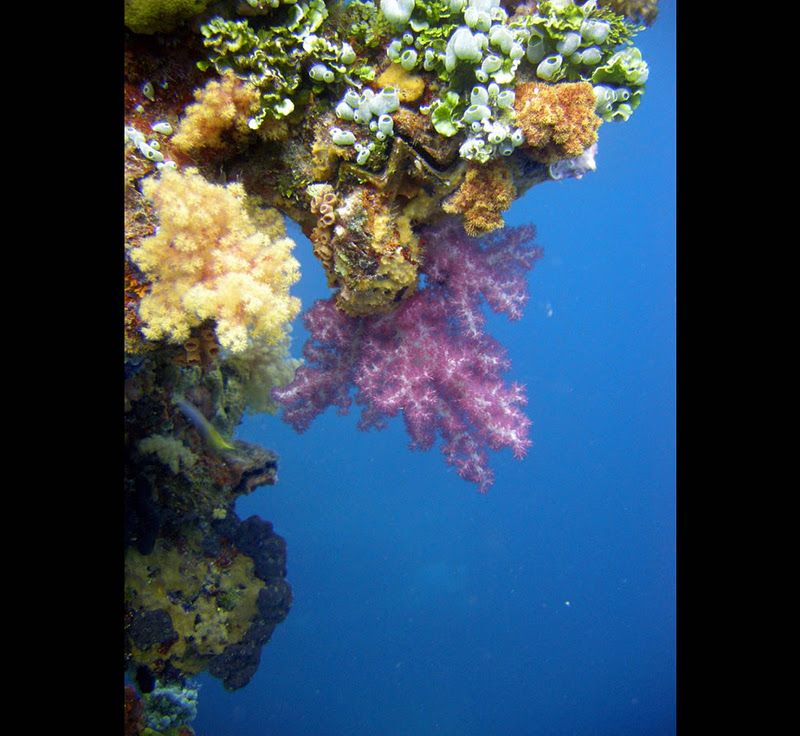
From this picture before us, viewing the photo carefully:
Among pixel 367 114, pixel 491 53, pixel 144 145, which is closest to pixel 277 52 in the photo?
pixel 367 114

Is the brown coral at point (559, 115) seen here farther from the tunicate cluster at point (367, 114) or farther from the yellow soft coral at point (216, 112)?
the yellow soft coral at point (216, 112)

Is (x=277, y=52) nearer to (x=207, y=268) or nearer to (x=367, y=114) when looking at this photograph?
(x=367, y=114)

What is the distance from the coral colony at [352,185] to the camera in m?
3.84

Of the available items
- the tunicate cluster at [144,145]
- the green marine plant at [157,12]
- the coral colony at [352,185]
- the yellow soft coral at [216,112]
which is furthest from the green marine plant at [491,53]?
the tunicate cluster at [144,145]

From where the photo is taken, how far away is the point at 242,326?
3686mm

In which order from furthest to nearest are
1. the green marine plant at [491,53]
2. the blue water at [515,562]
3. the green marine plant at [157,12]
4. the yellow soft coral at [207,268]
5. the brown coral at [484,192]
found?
the blue water at [515,562]
the brown coral at [484,192]
the green marine plant at [491,53]
the green marine plant at [157,12]
the yellow soft coral at [207,268]

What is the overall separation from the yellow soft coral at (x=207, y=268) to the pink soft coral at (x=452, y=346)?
1758 millimetres

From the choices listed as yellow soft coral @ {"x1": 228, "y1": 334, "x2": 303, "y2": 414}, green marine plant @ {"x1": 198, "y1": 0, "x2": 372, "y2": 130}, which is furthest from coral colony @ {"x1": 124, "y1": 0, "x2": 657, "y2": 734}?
yellow soft coral @ {"x1": 228, "y1": 334, "x2": 303, "y2": 414}

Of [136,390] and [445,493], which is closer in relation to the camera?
[136,390]

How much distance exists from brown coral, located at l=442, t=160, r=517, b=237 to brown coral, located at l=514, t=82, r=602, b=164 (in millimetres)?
372
